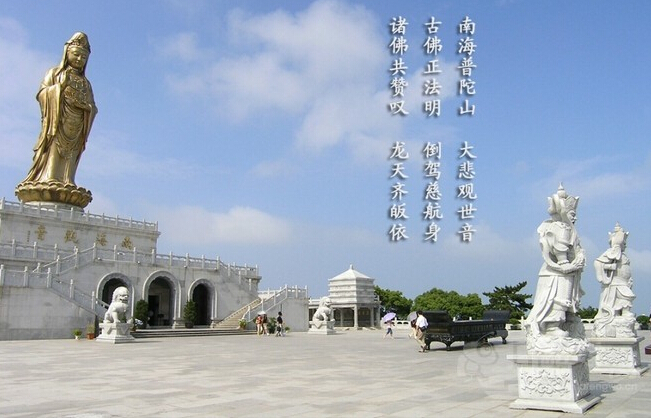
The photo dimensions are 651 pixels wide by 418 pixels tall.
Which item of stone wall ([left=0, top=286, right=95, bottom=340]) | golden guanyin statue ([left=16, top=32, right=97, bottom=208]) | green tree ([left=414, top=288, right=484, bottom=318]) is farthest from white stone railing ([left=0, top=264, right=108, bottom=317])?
green tree ([left=414, top=288, right=484, bottom=318])

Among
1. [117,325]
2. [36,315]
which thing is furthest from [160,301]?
[117,325]

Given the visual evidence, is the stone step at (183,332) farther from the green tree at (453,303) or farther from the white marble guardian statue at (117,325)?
the green tree at (453,303)

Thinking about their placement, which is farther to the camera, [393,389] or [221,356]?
[221,356]

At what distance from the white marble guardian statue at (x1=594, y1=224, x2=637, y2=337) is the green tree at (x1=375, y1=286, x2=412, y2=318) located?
46.6 meters

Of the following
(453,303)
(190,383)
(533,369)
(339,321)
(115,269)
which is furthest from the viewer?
(453,303)

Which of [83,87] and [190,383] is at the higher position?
[83,87]

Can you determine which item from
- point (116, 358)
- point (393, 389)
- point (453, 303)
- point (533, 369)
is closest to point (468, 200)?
point (393, 389)

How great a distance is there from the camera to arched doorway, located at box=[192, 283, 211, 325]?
117 ft

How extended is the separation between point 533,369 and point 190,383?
6.05m

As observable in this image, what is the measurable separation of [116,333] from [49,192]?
17.5 meters

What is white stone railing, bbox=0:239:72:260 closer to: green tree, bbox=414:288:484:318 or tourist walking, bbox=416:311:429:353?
tourist walking, bbox=416:311:429:353

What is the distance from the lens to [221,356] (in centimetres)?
1666

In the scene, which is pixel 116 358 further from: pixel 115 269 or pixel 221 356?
pixel 115 269

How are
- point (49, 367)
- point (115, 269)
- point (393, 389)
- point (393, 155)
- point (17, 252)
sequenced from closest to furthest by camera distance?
1. point (393, 389)
2. point (49, 367)
3. point (393, 155)
4. point (17, 252)
5. point (115, 269)
